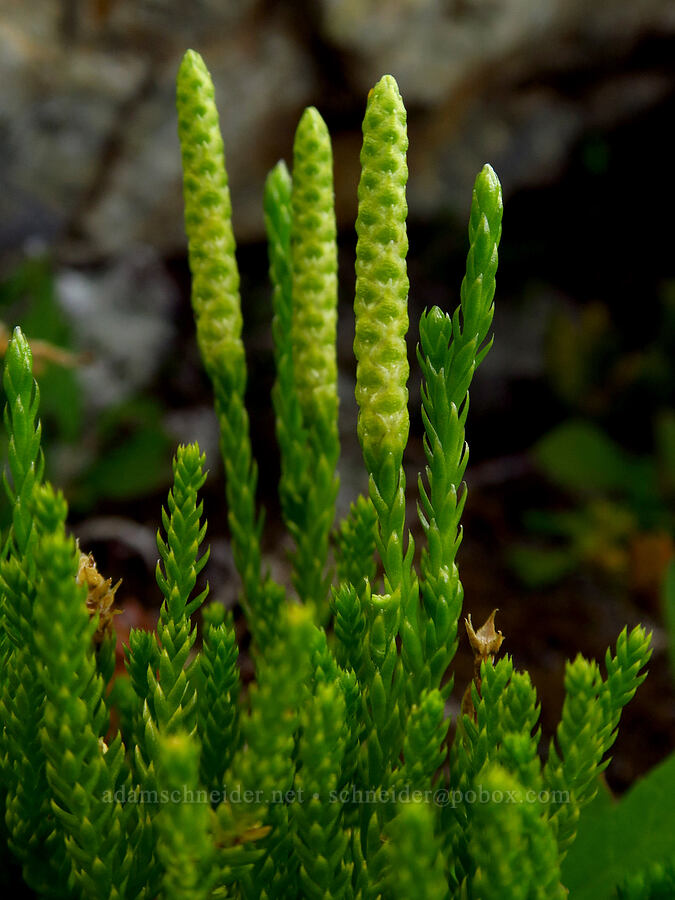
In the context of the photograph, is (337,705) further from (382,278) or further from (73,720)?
(382,278)

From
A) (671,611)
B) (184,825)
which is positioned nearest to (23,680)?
(184,825)

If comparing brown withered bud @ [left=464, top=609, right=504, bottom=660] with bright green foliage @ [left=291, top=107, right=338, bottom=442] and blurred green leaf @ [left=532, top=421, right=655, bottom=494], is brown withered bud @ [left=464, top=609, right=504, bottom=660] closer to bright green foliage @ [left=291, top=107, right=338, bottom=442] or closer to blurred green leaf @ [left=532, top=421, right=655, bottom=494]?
bright green foliage @ [left=291, top=107, right=338, bottom=442]

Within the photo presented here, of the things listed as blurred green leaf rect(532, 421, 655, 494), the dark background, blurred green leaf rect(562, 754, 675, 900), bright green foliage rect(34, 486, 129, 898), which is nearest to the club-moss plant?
bright green foliage rect(34, 486, 129, 898)

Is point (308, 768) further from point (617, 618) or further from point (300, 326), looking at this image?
point (617, 618)

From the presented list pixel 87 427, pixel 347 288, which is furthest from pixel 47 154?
pixel 347 288

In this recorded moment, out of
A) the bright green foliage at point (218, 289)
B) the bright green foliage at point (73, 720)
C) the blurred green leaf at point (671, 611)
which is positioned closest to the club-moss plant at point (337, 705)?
the bright green foliage at point (73, 720)

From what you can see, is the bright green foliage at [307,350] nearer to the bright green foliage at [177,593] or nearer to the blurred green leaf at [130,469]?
the bright green foliage at [177,593]

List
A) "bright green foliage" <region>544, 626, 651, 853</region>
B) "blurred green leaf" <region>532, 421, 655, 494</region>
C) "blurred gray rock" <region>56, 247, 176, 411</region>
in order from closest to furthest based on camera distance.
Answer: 1. "bright green foliage" <region>544, 626, 651, 853</region>
2. "blurred green leaf" <region>532, 421, 655, 494</region>
3. "blurred gray rock" <region>56, 247, 176, 411</region>
